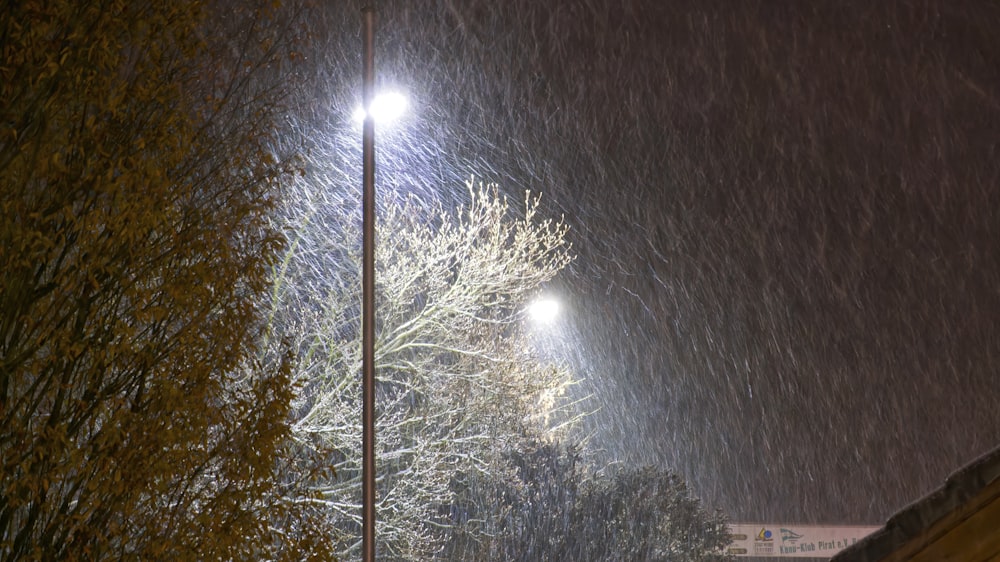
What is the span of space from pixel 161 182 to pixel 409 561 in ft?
36.1

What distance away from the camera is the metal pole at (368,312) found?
8.41 metres

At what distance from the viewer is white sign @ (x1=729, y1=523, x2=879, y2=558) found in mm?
40250

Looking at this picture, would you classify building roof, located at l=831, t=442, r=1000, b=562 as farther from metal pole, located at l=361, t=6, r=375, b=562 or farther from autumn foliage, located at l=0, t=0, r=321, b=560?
metal pole, located at l=361, t=6, r=375, b=562

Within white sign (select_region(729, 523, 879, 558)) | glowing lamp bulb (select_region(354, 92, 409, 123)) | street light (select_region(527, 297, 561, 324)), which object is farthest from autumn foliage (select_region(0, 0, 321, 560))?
white sign (select_region(729, 523, 879, 558))

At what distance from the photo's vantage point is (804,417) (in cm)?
7775

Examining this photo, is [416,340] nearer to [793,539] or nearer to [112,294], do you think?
[112,294]

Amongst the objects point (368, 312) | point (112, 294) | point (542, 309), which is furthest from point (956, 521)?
point (542, 309)

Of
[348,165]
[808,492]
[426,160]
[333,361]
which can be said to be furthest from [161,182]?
[808,492]

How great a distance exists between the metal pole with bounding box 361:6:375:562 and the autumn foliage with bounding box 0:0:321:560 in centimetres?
136

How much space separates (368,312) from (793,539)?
3510 centimetres

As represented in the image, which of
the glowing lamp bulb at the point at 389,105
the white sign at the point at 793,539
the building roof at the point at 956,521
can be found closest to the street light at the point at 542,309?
the glowing lamp bulb at the point at 389,105

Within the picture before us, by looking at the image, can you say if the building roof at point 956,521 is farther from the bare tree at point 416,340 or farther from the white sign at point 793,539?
the white sign at point 793,539

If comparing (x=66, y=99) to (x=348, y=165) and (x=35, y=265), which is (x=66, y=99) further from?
(x=348, y=165)

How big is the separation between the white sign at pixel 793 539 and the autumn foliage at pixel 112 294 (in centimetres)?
3313
